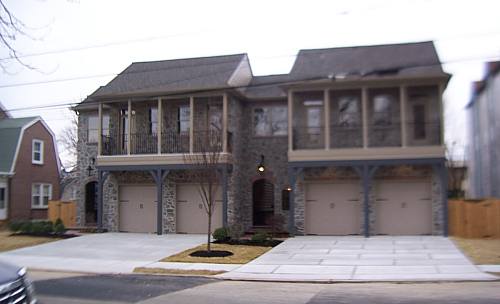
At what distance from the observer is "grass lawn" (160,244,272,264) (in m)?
16.0

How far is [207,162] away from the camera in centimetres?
1978

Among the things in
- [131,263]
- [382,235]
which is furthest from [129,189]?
[382,235]

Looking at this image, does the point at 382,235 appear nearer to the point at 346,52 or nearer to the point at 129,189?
the point at 346,52

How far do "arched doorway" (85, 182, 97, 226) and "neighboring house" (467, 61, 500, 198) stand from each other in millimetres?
18498

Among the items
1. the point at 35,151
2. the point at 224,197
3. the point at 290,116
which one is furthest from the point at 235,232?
the point at 35,151

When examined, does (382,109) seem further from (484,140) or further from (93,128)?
(93,128)

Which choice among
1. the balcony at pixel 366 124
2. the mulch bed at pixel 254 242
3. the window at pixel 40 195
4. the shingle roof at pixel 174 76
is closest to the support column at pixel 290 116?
the balcony at pixel 366 124

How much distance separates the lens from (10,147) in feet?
102

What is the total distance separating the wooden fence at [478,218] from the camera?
19828mm

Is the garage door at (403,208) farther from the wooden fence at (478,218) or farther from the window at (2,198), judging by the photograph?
the window at (2,198)

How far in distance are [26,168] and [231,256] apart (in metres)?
20.1

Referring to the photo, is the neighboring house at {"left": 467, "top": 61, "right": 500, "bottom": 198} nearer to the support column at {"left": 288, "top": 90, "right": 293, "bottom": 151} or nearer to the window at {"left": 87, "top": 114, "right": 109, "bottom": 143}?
the support column at {"left": 288, "top": 90, "right": 293, "bottom": 151}

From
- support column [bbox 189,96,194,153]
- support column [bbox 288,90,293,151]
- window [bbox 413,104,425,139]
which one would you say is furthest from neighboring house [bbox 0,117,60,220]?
window [bbox 413,104,425,139]

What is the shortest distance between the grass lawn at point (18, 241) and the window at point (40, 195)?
33.7 feet
